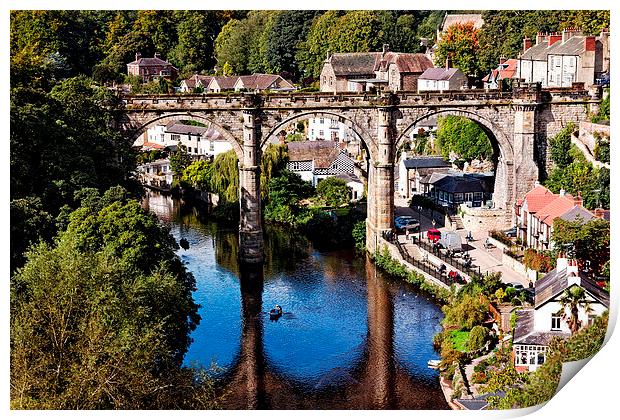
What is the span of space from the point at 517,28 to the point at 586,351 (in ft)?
158

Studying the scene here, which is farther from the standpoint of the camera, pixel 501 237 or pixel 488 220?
pixel 488 220

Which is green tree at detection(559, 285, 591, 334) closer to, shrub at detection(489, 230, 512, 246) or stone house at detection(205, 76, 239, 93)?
shrub at detection(489, 230, 512, 246)

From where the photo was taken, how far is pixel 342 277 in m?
47.8

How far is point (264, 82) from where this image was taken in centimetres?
8069

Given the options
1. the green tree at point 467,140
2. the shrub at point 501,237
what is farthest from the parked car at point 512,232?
the green tree at point 467,140

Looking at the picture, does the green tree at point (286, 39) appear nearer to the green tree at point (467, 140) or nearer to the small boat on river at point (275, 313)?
the green tree at point (467, 140)

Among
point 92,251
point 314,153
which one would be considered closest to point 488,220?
point 314,153

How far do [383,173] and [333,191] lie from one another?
9384 millimetres

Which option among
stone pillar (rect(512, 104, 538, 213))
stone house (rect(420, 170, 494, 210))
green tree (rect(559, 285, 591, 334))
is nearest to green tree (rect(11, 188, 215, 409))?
green tree (rect(559, 285, 591, 334))

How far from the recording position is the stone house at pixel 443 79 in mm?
71562

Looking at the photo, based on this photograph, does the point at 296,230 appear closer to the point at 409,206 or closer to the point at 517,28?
the point at 409,206

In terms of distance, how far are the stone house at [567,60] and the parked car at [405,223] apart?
11.7 m

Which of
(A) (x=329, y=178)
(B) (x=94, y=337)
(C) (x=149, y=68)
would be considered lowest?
(B) (x=94, y=337)

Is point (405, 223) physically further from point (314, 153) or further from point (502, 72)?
point (502, 72)
